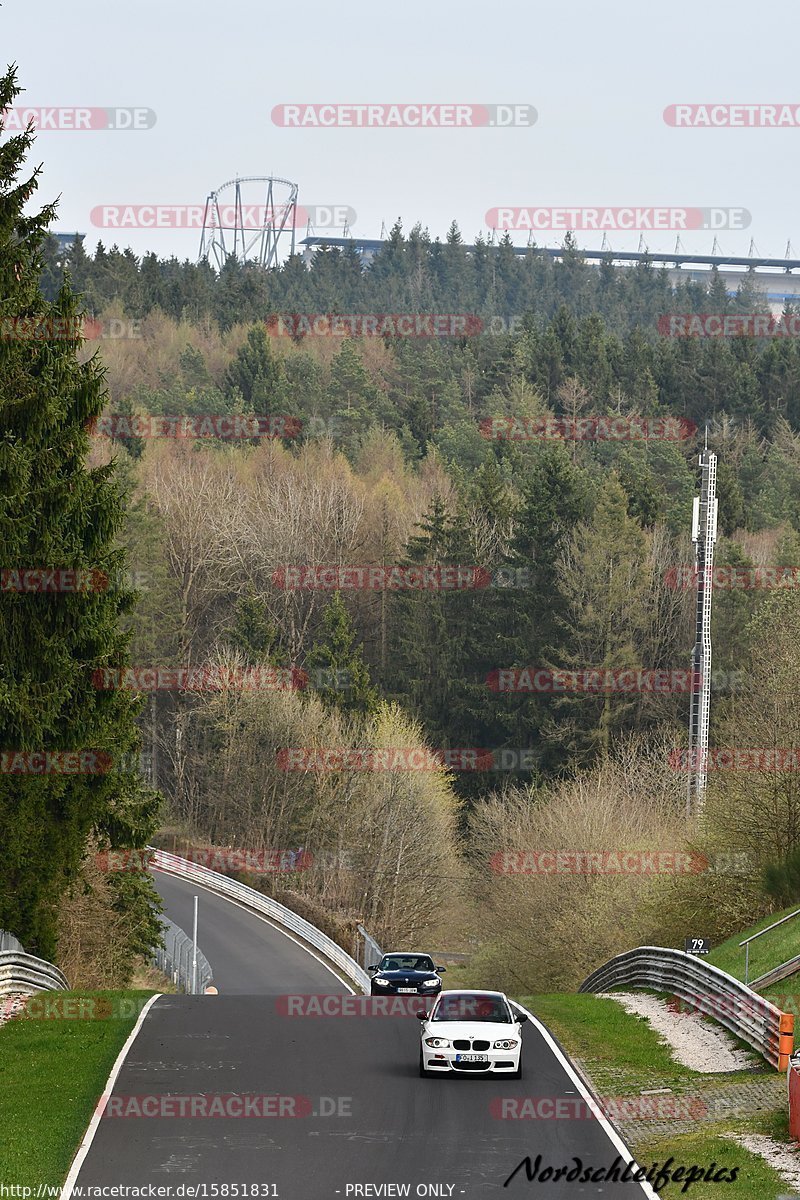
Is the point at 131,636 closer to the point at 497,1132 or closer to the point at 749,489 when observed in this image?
the point at 497,1132

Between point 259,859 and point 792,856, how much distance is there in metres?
44.4

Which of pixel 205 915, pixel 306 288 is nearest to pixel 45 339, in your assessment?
pixel 205 915

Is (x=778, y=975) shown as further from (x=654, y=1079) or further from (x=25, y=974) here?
(x=25, y=974)

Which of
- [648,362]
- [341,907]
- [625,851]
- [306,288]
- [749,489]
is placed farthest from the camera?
[306,288]

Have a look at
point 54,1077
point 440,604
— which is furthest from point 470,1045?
point 440,604

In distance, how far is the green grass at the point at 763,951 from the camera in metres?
27.7

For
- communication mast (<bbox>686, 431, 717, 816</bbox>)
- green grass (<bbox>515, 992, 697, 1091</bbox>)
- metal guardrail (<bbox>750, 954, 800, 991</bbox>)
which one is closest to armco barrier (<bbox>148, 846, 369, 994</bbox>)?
communication mast (<bbox>686, 431, 717, 816</bbox>)

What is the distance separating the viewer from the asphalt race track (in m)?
15.1

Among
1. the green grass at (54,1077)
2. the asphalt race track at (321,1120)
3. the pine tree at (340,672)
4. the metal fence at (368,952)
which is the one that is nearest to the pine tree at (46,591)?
the green grass at (54,1077)

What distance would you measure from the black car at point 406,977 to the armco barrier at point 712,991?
12.3ft

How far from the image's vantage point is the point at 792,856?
3422cm

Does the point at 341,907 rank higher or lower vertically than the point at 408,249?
lower

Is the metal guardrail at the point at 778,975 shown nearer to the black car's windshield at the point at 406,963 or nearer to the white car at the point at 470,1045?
the white car at the point at 470,1045

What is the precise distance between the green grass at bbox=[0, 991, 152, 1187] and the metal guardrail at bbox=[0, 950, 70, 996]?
536mm
